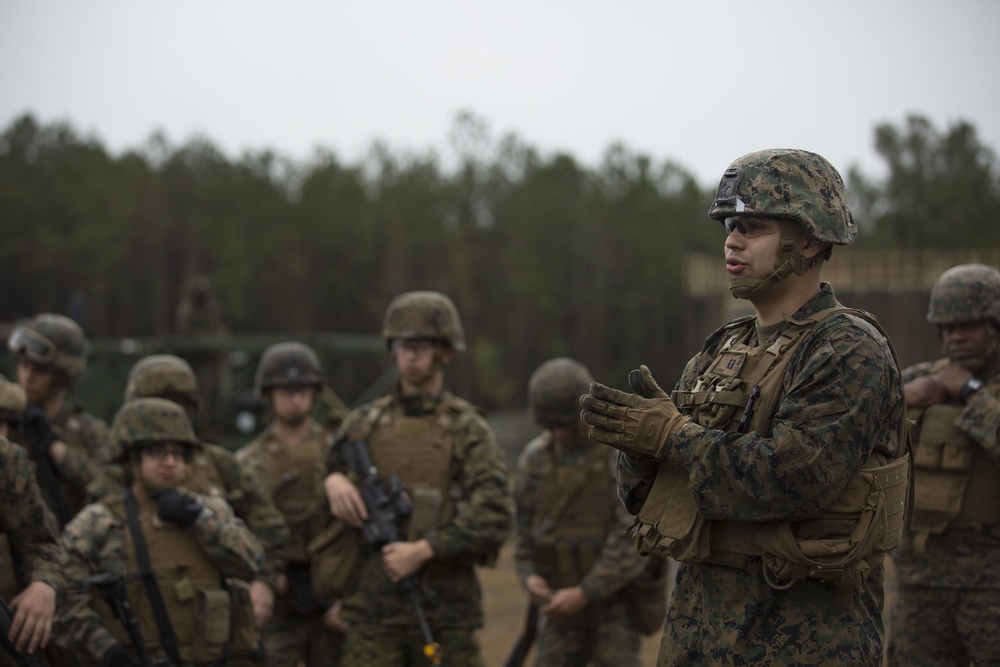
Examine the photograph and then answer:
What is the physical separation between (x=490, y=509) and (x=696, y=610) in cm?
236

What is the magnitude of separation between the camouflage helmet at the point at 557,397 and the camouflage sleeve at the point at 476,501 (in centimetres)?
67

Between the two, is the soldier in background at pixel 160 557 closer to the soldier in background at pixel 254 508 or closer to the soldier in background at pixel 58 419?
the soldier in background at pixel 254 508

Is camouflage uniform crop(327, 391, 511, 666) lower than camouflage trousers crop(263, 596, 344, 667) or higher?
higher

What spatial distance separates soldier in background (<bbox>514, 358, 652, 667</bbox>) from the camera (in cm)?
647

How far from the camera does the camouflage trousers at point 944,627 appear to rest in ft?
17.5

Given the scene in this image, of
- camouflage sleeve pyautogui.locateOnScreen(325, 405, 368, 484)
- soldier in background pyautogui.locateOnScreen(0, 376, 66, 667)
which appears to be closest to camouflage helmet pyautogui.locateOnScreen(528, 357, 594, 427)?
camouflage sleeve pyautogui.locateOnScreen(325, 405, 368, 484)

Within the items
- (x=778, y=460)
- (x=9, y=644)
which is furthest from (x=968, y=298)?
(x=9, y=644)

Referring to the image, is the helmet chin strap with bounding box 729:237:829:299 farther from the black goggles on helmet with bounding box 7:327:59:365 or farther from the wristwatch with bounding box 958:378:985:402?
the black goggles on helmet with bounding box 7:327:59:365

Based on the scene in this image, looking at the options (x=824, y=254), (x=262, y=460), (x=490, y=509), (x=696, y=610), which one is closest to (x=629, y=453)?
(x=696, y=610)

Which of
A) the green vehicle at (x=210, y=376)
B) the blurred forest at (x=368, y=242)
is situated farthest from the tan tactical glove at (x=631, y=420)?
the blurred forest at (x=368, y=242)

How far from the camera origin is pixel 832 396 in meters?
3.36

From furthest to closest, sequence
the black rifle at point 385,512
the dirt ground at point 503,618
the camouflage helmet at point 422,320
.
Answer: the dirt ground at point 503,618 → the camouflage helmet at point 422,320 → the black rifle at point 385,512

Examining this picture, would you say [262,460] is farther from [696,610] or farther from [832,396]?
[832,396]

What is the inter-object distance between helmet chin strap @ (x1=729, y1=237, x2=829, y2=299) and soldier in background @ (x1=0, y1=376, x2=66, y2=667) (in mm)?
2961
